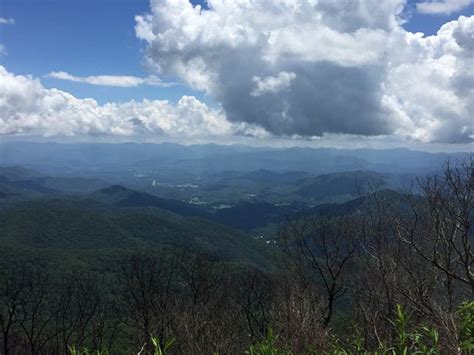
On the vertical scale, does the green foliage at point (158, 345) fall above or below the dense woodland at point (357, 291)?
above

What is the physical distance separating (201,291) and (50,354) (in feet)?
112

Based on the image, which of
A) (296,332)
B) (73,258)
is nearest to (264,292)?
(296,332)

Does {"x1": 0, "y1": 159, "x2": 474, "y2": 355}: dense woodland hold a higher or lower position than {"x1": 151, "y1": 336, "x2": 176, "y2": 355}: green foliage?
lower

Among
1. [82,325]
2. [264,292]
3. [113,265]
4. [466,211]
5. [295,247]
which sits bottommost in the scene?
[113,265]

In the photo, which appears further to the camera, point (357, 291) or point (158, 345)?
point (357, 291)

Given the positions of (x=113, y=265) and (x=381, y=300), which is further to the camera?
(x=113, y=265)

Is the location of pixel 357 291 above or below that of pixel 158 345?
below

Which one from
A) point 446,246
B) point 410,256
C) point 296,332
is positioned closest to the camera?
point 296,332

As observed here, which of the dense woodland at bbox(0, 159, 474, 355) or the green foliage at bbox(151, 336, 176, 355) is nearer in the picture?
the green foliage at bbox(151, 336, 176, 355)

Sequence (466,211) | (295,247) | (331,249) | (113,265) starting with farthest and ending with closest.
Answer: (113,265), (295,247), (331,249), (466,211)

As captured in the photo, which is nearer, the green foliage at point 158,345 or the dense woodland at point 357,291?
the green foliage at point 158,345

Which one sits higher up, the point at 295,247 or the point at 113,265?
the point at 295,247

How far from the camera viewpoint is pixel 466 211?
14367 mm

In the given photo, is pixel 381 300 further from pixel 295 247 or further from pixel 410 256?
pixel 295 247
